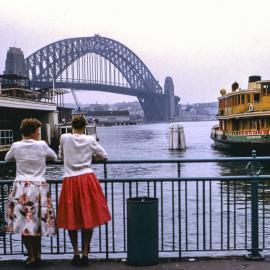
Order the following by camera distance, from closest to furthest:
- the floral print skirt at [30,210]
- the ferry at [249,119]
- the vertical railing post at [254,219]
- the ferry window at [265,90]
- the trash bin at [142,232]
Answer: the floral print skirt at [30,210] → the trash bin at [142,232] → the vertical railing post at [254,219] → the ferry at [249,119] → the ferry window at [265,90]

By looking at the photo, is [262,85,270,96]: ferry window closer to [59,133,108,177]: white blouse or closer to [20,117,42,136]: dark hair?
[59,133,108,177]: white blouse

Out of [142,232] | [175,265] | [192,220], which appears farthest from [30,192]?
[192,220]

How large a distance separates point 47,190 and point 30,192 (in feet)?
0.65

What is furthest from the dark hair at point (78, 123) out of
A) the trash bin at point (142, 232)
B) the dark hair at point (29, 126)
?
the trash bin at point (142, 232)

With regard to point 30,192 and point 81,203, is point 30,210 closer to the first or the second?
point 30,192

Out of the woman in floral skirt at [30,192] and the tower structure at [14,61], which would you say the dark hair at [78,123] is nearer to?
the woman in floral skirt at [30,192]

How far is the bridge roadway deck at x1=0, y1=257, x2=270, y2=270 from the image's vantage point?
6.04 meters

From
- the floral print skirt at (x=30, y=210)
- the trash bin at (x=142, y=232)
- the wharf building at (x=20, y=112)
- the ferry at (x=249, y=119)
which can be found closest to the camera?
the floral print skirt at (x=30, y=210)

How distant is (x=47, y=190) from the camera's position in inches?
230

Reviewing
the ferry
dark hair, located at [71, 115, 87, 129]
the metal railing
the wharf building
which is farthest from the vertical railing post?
the wharf building

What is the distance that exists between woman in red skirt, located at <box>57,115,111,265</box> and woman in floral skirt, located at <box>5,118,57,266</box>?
0.62 feet

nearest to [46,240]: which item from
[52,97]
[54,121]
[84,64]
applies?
[54,121]

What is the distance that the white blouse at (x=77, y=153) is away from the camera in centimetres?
584

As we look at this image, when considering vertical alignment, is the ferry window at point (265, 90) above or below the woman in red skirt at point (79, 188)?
above
